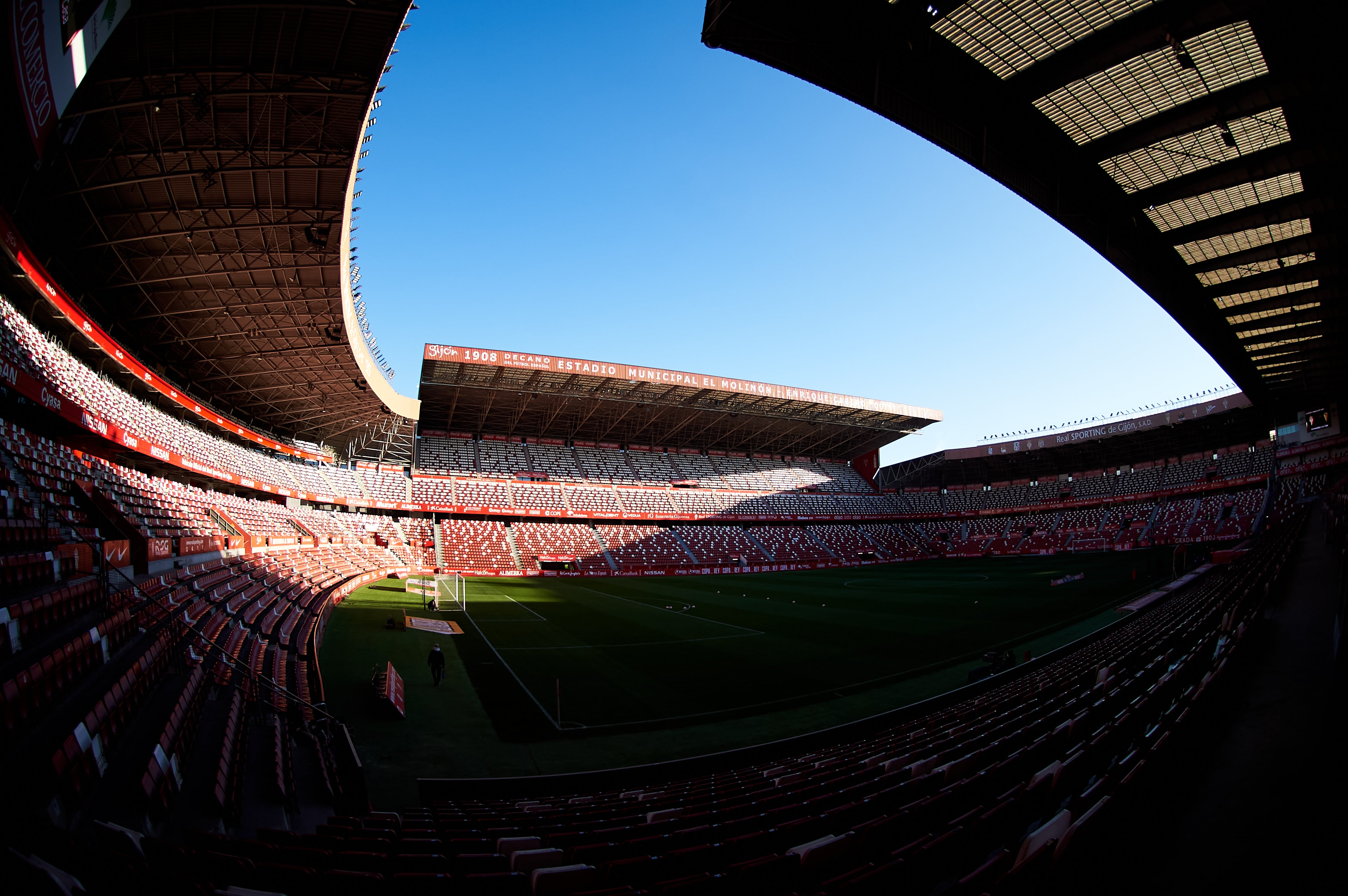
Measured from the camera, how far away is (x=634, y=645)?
68.7ft

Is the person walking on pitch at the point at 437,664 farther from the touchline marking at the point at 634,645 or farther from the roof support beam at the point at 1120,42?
the roof support beam at the point at 1120,42

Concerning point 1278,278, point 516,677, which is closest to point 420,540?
point 516,677

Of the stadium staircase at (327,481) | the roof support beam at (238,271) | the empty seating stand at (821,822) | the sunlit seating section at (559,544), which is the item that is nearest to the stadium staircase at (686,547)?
the sunlit seating section at (559,544)

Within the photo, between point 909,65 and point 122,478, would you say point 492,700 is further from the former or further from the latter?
point 122,478

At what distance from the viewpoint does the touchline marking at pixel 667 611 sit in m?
23.9

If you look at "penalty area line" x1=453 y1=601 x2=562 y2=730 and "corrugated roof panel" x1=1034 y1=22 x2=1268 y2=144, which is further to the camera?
"penalty area line" x1=453 y1=601 x2=562 y2=730

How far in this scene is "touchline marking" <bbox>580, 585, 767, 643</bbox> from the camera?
23859mm

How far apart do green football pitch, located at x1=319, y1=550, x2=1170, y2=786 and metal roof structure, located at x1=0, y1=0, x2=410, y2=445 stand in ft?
37.9

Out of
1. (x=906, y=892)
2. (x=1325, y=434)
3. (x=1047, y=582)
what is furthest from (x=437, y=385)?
(x=1325, y=434)

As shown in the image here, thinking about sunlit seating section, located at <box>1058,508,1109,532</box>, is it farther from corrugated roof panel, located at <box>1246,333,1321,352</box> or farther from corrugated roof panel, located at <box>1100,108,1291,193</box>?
corrugated roof panel, located at <box>1100,108,1291,193</box>

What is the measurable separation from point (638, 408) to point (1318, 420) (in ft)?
197

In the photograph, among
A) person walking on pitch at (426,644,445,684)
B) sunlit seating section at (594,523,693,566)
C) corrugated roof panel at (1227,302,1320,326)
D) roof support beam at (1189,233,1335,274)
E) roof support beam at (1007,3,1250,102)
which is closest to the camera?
roof support beam at (1007,3,1250,102)

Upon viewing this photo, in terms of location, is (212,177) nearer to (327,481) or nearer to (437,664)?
(437,664)

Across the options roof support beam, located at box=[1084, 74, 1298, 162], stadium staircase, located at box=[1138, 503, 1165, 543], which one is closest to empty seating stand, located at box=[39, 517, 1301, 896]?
roof support beam, located at box=[1084, 74, 1298, 162]
